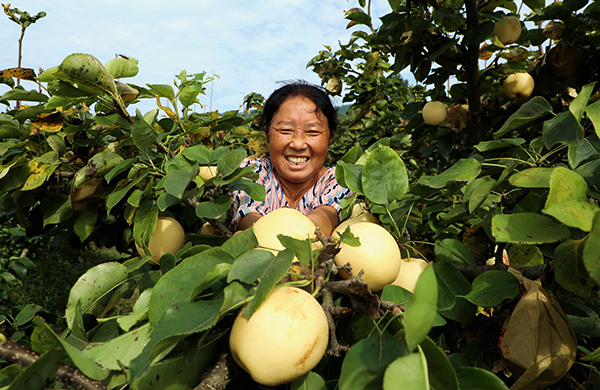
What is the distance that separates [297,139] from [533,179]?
4.07 feet

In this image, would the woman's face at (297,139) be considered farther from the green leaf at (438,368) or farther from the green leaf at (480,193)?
the green leaf at (438,368)

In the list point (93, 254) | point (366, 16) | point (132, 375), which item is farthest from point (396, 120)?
point (93, 254)

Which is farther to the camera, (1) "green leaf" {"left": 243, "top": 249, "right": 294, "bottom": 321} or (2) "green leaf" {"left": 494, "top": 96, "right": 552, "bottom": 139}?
(2) "green leaf" {"left": 494, "top": 96, "right": 552, "bottom": 139}

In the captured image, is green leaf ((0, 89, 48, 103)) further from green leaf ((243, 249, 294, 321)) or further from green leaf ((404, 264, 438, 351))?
green leaf ((404, 264, 438, 351))

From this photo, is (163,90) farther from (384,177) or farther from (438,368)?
(438,368)

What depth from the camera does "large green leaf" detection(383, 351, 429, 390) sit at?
391mm

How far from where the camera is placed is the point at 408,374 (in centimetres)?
40

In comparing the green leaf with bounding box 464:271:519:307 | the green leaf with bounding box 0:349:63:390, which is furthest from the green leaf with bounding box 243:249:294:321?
the green leaf with bounding box 464:271:519:307

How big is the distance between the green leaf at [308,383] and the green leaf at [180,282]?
0.75ft

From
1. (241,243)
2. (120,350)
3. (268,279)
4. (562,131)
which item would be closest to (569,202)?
(562,131)

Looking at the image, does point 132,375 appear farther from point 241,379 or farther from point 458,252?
point 458,252

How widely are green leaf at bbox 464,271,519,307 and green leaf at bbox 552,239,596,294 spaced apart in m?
0.09

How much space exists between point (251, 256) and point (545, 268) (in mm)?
582

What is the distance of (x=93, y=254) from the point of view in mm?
5562
